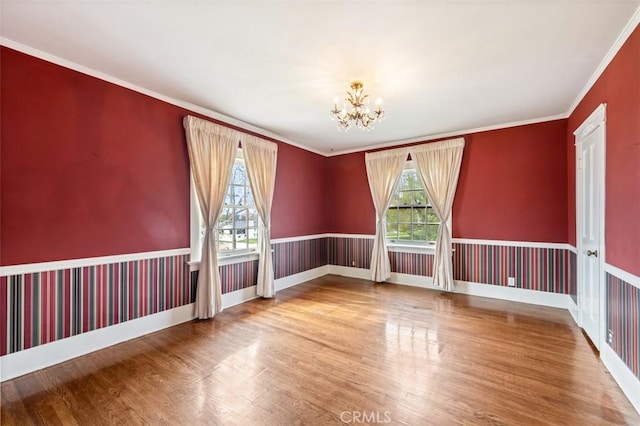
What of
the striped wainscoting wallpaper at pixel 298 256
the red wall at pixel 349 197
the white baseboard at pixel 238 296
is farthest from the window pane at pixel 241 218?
the red wall at pixel 349 197

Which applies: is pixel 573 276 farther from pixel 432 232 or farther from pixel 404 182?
pixel 404 182

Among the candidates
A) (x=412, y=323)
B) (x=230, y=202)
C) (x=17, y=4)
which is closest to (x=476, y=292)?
(x=412, y=323)

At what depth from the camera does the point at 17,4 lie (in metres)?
1.80

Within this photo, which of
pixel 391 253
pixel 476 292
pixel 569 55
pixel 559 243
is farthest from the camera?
pixel 391 253

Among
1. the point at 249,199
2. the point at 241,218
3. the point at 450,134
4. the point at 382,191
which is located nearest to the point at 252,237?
the point at 241,218

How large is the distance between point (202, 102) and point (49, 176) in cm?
168

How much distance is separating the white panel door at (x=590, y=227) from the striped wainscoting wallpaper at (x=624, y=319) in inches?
9.2

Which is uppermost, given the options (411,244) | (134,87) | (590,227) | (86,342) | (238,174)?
(134,87)

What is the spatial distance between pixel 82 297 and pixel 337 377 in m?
2.45

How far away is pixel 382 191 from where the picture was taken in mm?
5207

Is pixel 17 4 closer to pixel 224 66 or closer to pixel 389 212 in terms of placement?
pixel 224 66

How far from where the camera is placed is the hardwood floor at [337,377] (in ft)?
5.97

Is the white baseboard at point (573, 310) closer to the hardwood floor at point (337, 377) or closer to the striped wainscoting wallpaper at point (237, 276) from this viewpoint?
the hardwood floor at point (337, 377)

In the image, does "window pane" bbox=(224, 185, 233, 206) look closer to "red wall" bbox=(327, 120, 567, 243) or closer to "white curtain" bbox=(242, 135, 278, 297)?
"white curtain" bbox=(242, 135, 278, 297)
